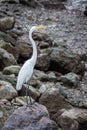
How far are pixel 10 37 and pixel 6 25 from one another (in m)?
2.37

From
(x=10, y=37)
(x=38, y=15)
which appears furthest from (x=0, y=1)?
(x=10, y=37)

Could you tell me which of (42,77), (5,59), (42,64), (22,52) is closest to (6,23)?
(22,52)

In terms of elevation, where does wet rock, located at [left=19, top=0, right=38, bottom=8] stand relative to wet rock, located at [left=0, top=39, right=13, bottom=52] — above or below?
below

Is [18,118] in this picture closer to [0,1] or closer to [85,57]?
[85,57]

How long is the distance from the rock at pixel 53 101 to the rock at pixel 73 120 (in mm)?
909

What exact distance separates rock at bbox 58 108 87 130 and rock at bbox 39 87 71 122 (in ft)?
2.98

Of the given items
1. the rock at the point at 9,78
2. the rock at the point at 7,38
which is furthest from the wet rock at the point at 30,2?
the rock at the point at 9,78

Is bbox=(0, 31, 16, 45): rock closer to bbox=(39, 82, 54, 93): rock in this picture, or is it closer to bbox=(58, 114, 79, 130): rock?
bbox=(39, 82, 54, 93): rock

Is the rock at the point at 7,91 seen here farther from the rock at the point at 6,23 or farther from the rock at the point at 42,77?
the rock at the point at 6,23

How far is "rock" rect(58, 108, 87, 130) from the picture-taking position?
43.8 ft

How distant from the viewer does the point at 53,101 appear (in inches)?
575

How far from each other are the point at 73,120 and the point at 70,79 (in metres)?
5.49

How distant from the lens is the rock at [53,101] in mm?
14602

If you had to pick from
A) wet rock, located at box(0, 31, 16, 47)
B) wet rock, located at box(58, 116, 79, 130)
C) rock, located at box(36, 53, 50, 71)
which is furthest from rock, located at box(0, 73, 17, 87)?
wet rock, located at box(0, 31, 16, 47)
